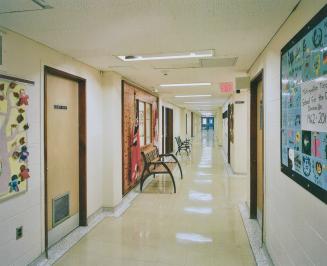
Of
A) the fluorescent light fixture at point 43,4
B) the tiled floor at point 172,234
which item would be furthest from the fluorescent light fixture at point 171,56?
the tiled floor at point 172,234

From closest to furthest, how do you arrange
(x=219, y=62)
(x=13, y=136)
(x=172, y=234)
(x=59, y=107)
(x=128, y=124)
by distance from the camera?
(x=13, y=136) < (x=59, y=107) < (x=172, y=234) < (x=219, y=62) < (x=128, y=124)

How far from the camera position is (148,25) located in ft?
7.84

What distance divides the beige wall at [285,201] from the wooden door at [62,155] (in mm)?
2403

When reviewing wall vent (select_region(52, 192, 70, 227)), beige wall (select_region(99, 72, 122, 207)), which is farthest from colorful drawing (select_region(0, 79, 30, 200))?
beige wall (select_region(99, 72, 122, 207))

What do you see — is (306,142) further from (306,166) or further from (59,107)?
(59,107)

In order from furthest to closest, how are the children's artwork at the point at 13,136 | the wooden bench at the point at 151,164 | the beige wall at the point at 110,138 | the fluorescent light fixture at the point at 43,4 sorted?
the wooden bench at the point at 151,164 → the beige wall at the point at 110,138 → the children's artwork at the point at 13,136 → the fluorescent light fixture at the point at 43,4

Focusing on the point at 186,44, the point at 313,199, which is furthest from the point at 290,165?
the point at 186,44

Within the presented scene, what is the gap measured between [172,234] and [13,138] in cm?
229

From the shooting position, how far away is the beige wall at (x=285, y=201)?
5.28 feet

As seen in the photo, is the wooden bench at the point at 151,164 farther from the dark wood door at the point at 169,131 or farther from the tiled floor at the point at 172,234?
the dark wood door at the point at 169,131

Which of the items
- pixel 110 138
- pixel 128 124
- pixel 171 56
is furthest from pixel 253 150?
pixel 128 124

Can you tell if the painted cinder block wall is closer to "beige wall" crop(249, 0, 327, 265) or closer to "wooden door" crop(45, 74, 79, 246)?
"wooden door" crop(45, 74, 79, 246)

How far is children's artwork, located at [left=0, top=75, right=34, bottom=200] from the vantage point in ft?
7.87

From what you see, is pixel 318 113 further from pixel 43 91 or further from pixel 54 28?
pixel 43 91
